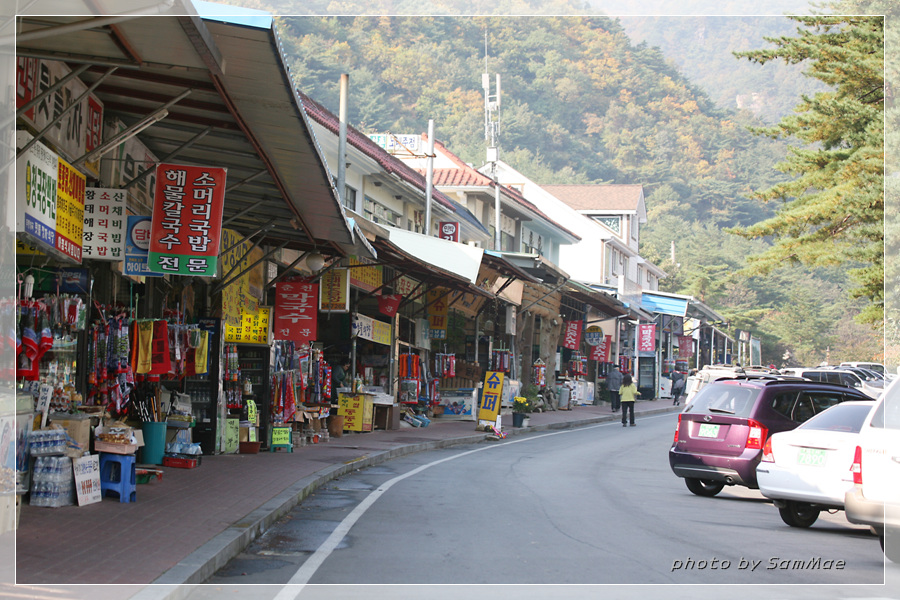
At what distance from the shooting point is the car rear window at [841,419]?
1088 centimetres

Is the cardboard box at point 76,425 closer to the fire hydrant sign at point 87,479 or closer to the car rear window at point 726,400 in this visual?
the fire hydrant sign at point 87,479

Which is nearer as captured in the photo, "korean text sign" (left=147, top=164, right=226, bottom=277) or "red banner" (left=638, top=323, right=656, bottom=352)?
"korean text sign" (left=147, top=164, right=226, bottom=277)

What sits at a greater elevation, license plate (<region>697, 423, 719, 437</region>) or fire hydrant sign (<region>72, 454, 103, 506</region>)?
license plate (<region>697, 423, 719, 437</region>)

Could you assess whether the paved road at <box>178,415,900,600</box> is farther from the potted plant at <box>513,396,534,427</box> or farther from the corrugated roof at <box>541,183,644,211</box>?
the corrugated roof at <box>541,183,644,211</box>

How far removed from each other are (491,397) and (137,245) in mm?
15541

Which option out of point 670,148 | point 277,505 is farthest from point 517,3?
point 277,505

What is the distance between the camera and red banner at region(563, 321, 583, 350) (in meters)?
42.0

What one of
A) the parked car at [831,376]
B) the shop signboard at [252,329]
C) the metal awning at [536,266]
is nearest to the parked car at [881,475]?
the shop signboard at [252,329]

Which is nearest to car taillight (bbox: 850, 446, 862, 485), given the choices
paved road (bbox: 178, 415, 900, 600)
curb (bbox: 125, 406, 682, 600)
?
paved road (bbox: 178, 415, 900, 600)

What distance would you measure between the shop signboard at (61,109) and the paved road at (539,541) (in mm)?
4559

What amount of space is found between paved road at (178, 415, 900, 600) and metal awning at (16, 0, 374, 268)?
13.1 feet

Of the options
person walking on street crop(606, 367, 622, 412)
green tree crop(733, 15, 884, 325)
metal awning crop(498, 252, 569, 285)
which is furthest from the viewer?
person walking on street crop(606, 367, 622, 412)

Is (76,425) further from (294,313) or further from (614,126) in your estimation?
(614,126)

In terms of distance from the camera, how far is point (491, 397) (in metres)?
25.0
